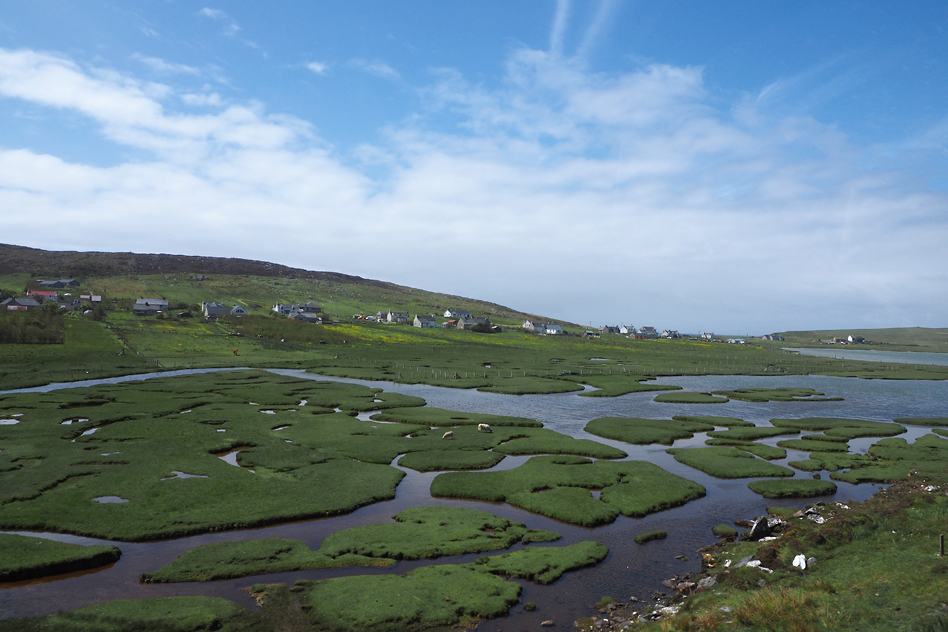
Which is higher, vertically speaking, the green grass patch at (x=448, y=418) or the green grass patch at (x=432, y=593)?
the green grass patch at (x=432, y=593)

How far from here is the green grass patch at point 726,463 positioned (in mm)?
32469

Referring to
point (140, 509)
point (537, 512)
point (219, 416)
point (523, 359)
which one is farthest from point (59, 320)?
point (537, 512)

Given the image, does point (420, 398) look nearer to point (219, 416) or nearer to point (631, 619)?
→ point (219, 416)

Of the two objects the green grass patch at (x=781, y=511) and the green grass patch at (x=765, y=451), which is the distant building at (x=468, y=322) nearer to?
the green grass patch at (x=765, y=451)

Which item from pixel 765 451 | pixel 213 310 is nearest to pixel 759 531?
pixel 765 451

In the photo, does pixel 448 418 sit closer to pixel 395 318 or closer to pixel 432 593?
pixel 432 593

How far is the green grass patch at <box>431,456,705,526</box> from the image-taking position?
83.6ft

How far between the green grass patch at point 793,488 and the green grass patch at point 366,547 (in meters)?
14.8

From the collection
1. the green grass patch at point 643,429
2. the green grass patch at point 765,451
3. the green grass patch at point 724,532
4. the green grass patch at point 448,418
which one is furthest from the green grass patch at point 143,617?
the green grass patch at point 765,451

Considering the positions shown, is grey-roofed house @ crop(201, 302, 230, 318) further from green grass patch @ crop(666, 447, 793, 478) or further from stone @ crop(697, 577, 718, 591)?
stone @ crop(697, 577, 718, 591)

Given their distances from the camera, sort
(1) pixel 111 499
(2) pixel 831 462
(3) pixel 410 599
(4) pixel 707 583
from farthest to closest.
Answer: (2) pixel 831 462 → (1) pixel 111 499 → (4) pixel 707 583 → (3) pixel 410 599

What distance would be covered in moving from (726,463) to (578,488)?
41.3ft

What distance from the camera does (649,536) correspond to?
22.4m

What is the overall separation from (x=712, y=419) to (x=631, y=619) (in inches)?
1566
